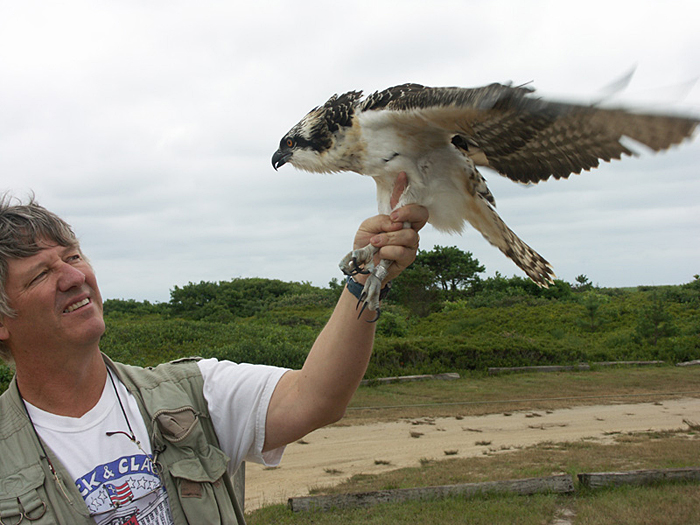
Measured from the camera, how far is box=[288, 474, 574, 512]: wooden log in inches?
231

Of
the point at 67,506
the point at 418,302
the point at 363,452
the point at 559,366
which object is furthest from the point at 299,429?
the point at 418,302

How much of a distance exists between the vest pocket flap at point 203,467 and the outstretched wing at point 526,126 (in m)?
1.53

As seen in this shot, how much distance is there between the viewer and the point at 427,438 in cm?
892

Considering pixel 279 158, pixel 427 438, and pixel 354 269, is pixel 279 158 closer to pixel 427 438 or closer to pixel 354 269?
pixel 354 269

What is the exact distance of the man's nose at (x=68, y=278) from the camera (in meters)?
1.80

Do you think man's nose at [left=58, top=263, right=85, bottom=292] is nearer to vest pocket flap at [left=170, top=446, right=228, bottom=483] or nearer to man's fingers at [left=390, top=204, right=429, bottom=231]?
vest pocket flap at [left=170, top=446, right=228, bottom=483]

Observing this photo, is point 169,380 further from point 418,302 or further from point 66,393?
point 418,302

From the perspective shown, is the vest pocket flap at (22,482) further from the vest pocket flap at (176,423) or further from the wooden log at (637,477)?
the wooden log at (637,477)

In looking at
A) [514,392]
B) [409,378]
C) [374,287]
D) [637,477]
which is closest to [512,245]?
[374,287]

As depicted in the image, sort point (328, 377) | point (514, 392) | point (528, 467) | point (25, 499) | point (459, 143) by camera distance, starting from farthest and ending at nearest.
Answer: point (514, 392) < point (528, 467) < point (459, 143) < point (328, 377) < point (25, 499)

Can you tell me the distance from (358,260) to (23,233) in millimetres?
1185

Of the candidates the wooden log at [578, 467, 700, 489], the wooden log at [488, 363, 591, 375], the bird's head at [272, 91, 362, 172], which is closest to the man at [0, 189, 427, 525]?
the bird's head at [272, 91, 362, 172]

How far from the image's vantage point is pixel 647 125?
5.87 ft

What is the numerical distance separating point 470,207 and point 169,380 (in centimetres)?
179
